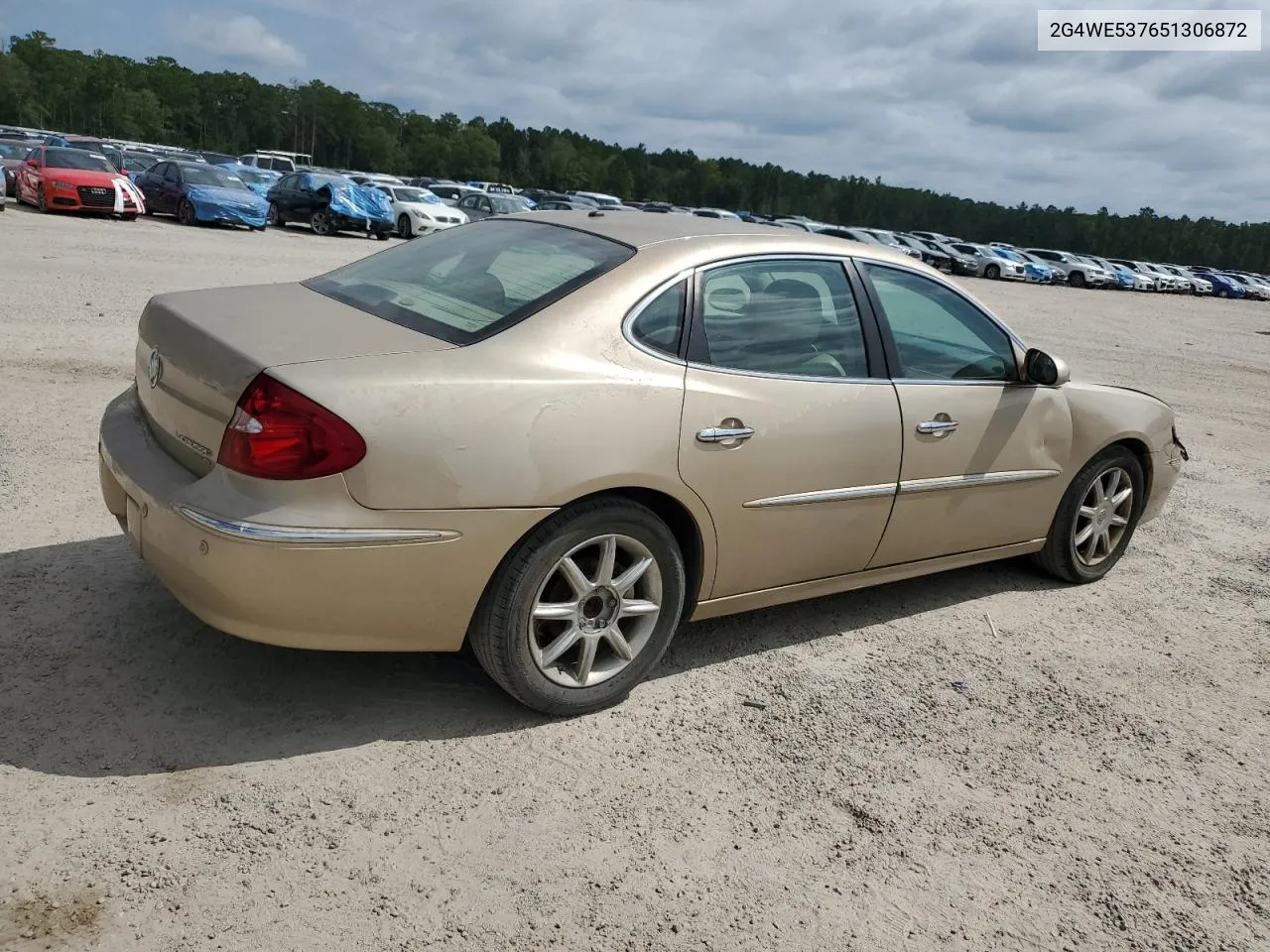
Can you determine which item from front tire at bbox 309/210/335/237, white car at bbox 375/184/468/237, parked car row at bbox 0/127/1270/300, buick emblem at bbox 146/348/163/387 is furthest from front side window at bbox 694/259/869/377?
front tire at bbox 309/210/335/237

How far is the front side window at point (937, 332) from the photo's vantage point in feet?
13.9

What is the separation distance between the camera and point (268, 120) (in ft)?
419

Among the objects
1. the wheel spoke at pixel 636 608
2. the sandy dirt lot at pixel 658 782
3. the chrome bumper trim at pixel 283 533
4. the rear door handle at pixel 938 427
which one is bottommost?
the sandy dirt lot at pixel 658 782

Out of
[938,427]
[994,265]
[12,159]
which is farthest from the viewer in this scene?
[994,265]

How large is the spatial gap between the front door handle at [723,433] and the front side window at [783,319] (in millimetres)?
224

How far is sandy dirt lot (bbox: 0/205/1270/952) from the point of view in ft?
8.44

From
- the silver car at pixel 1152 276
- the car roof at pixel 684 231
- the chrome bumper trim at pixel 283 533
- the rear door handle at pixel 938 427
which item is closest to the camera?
the chrome bumper trim at pixel 283 533

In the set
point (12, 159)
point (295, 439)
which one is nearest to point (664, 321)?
point (295, 439)

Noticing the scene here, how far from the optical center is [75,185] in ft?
73.2

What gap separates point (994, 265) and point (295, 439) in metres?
45.7

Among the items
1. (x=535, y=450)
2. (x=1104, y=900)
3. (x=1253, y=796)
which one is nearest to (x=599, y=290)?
(x=535, y=450)

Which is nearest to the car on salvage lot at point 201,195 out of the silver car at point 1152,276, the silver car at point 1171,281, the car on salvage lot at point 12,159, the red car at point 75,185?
the red car at point 75,185

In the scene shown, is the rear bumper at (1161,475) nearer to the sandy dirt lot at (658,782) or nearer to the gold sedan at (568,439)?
the sandy dirt lot at (658,782)

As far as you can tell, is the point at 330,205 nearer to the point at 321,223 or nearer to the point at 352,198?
the point at 352,198
